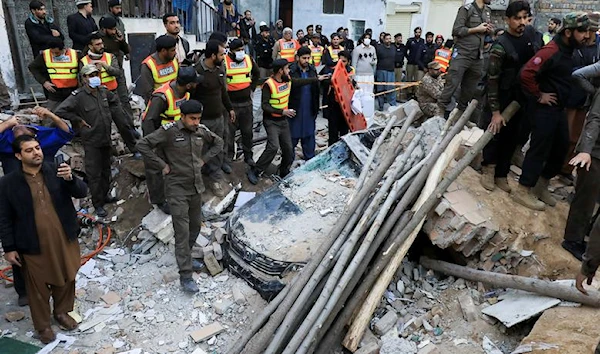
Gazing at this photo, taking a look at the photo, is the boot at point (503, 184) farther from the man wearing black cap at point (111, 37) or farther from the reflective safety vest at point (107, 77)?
the man wearing black cap at point (111, 37)

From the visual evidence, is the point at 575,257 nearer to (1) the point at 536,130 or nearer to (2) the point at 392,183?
(1) the point at 536,130

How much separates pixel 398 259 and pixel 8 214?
3284 mm

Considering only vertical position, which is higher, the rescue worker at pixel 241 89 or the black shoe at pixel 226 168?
the rescue worker at pixel 241 89

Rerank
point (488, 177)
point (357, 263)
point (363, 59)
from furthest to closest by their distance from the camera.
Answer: point (363, 59)
point (488, 177)
point (357, 263)

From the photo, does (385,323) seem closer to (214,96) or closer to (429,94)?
(214,96)

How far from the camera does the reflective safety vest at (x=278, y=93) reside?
21.6 feet

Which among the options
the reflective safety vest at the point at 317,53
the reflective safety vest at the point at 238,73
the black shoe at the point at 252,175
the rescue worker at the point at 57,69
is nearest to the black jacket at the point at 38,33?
the rescue worker at the point at 57,69

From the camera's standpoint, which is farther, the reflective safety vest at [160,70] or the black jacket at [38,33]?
the black jacket at [38,33]

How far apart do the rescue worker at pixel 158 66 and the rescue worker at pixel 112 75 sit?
0.81 metres

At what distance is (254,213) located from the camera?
525 cm

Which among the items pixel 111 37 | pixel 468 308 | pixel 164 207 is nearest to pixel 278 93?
pixel 164 207

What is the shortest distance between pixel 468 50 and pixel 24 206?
550 cm

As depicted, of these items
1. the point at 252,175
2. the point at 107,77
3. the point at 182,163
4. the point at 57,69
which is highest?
the point at 57,69

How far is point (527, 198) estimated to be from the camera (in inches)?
197
